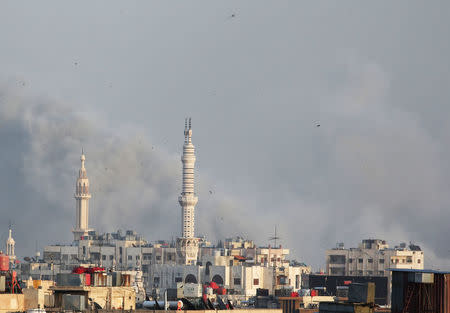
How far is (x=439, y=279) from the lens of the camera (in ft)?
168

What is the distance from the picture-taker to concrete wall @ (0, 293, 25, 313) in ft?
187

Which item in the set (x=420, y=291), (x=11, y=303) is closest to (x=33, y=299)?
(x=11, y=303)

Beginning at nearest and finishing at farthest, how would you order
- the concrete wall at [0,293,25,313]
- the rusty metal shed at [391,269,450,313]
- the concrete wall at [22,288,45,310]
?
the rusty metal shed at [391,269,450,313] → the concrete wall at [0,293,25,313] → the concrete wall at [22,288,45,310]

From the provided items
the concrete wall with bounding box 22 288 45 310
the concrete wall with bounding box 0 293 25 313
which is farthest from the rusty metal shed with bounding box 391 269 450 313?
the concrete wall with bounding box 22 288 45 310

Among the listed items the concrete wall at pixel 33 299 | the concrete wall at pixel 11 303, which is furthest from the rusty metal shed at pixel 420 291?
the concrete wall at pixel 33 299

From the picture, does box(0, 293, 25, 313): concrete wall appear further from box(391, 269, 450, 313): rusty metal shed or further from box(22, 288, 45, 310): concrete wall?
box(391, 269, 450, 313): rusty metal shed

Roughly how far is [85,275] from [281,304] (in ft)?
177

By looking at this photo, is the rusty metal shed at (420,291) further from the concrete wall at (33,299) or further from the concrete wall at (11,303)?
the concrete wall at (33,299)

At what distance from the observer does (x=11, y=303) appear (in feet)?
188

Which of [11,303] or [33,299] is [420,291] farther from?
[33,299]

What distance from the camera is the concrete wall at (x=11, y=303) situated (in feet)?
187

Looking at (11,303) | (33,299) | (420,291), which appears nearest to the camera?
(420,291)

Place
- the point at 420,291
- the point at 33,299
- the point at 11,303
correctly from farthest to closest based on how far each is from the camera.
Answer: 1. the point at 33,299
2. the point at 11,303
3. the point at 420,291

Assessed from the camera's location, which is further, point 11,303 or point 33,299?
point 33,299
